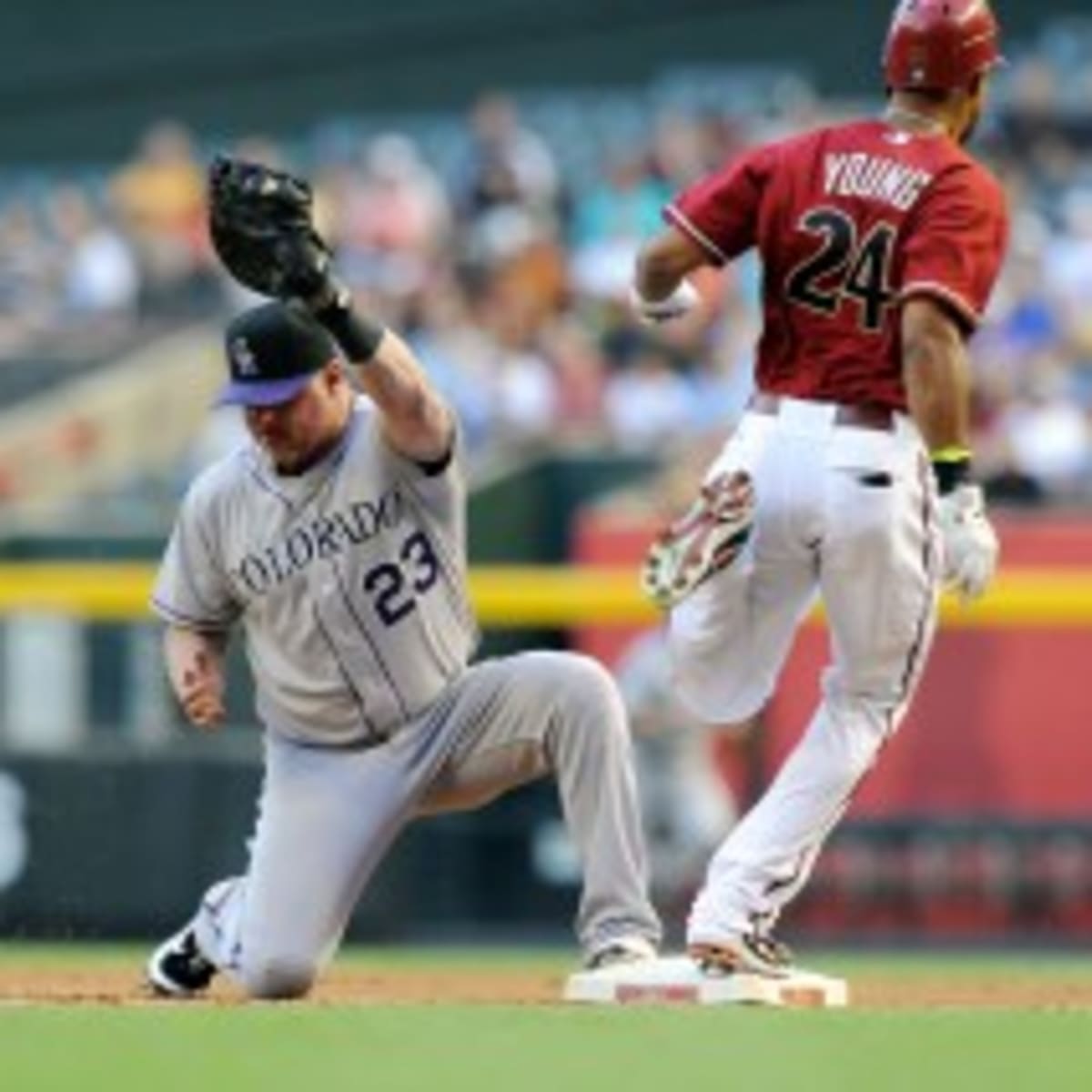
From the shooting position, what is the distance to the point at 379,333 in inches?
352

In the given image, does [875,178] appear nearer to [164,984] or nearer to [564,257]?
[164,984]

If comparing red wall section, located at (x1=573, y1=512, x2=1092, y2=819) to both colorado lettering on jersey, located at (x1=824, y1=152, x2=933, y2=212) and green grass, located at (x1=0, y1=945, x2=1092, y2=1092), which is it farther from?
green grass, located at (x1=0, y1=945, x2=1092, y2=1092)

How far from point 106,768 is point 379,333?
5.96 metres

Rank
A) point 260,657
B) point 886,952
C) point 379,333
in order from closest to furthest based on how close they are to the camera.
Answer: point 379,333
point 260,657
point 886,952

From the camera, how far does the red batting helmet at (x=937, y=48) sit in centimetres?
914

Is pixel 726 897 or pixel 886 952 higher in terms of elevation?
pixel 726 897

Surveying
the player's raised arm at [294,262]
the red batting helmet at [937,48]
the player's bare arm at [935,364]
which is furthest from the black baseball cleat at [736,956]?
the red batting helmet at [937,48]

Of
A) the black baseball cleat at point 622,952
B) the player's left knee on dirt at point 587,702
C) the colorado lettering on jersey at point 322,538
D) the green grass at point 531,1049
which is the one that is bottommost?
the black baseball cleat at point 622,952

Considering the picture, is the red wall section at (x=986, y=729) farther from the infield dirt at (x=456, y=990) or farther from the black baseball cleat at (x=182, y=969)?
the black baseball cleat at (x=182, y=969)

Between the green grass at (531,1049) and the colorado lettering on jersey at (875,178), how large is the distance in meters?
1.65

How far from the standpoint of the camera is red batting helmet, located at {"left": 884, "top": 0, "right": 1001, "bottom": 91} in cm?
914

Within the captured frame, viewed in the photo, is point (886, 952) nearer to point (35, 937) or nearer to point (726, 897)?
point (35, 937)

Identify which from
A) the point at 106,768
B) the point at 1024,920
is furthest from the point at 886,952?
the point at 106,768

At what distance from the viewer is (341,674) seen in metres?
9.64
